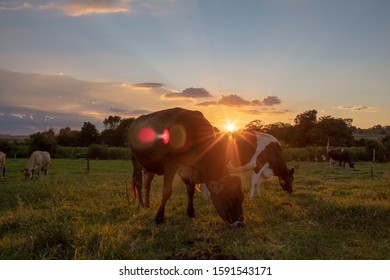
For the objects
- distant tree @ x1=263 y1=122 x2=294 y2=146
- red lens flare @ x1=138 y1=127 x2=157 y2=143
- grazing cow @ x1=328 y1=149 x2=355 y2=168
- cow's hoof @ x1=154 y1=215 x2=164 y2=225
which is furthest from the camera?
grazing cow @ x1=328 y1=149 x2=355 y2=168

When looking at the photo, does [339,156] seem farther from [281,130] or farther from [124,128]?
[124,128]

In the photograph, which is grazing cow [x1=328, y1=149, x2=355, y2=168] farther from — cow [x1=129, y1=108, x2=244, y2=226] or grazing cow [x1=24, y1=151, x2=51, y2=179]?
cow [x1=129, y1=108, x2=244, y2=226]

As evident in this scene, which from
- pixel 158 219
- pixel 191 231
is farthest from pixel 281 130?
pixel 191 231

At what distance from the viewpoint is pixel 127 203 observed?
37.2 feet

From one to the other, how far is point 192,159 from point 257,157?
567 centimetres

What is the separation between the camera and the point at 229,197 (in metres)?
8.16

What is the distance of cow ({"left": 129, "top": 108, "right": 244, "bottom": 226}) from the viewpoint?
8.20m

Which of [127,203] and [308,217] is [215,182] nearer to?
[308,217]

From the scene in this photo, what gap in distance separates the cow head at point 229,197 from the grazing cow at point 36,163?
60.3 feet

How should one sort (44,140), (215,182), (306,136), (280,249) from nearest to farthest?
(280,249), (215,182), (306,136), (44,140)

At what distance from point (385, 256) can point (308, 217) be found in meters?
2.79

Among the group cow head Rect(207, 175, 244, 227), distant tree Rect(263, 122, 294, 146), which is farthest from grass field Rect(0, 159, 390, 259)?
distant tree Rect(263, 122, 294, 146)

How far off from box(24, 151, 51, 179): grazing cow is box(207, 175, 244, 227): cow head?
60.3 ft
